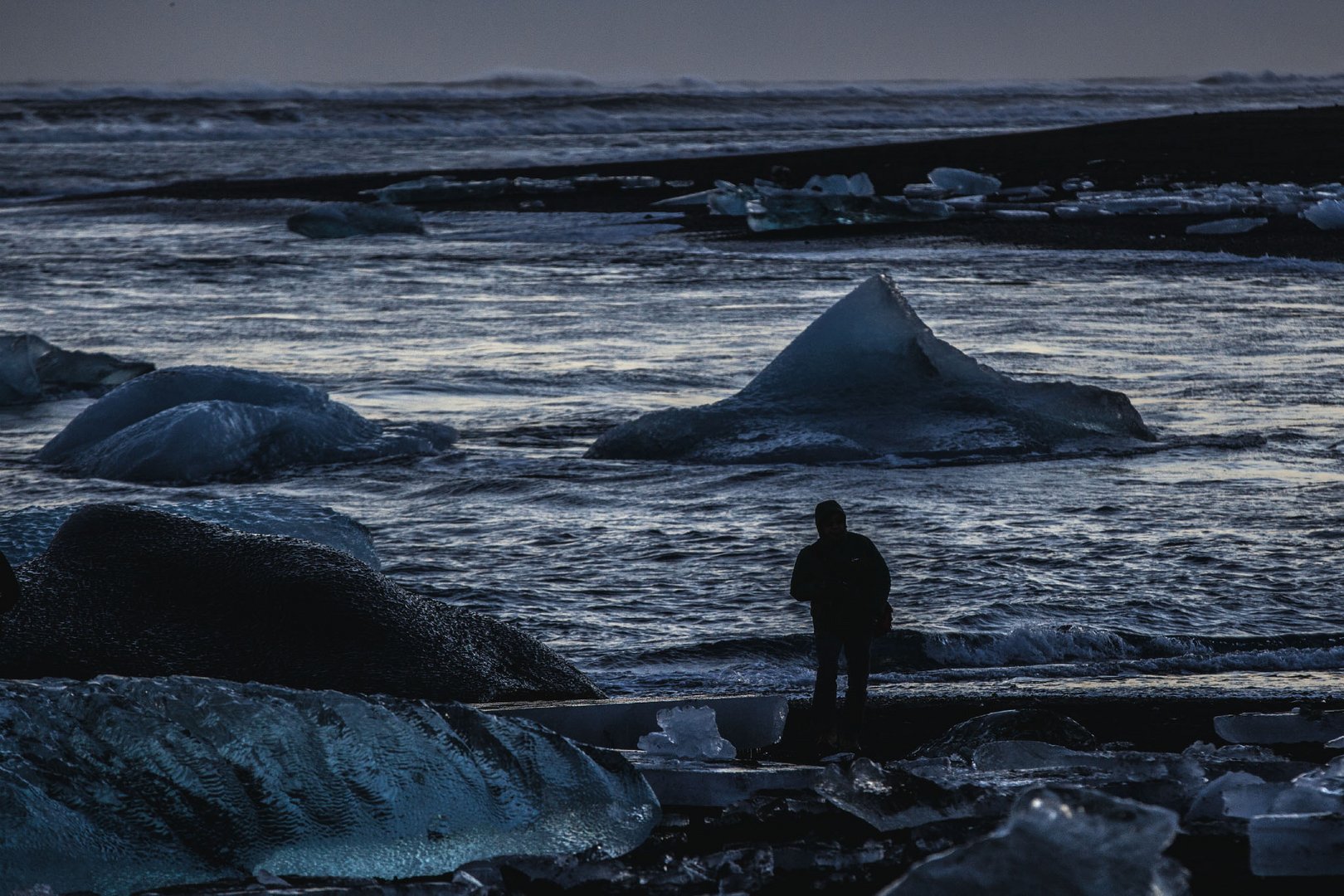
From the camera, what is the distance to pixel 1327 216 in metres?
21.8

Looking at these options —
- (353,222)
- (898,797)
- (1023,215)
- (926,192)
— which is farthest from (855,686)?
(926,192)

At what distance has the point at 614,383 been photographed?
1274cm

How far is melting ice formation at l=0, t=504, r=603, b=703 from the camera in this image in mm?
5984

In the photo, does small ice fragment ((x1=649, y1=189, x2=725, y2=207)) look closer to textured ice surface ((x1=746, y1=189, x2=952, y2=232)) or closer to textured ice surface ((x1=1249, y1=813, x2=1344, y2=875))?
textured ice surface ((x1=746, y1=189, x2=952, y2=232))

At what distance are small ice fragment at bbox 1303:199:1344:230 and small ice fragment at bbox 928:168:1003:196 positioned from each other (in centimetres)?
744

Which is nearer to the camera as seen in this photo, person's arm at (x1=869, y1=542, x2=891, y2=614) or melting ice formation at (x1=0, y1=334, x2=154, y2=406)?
person's arm at (x1=869, y1=542, x2=891, y2=614)

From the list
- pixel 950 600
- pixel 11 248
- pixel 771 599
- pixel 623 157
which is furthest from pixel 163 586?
pixel 623 157

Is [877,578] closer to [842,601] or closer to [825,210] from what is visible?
[842,601]

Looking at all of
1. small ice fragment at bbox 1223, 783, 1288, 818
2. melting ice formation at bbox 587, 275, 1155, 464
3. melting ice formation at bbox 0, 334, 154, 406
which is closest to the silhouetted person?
small ice fragment at bbox 1223, 783, 1288, 818

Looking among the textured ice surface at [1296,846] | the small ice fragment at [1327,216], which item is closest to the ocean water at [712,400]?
the textured ice surface at [1296,846]

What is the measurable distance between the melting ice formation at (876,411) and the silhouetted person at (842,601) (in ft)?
15.3

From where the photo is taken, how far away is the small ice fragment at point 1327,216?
21766mm

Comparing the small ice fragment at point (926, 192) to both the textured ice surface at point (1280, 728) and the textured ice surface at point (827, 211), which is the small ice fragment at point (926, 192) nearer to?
the textured ice surface at point (827, 211)

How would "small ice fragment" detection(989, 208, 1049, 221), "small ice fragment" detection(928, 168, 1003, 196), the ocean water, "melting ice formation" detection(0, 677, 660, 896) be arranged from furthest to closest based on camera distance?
1. "small ice fragment" detection(928, 168, 1003, 196)
2. "small ice fragment" detection(989, 208, 1049, 221)
3. the ocean water
4. "melting ice formation" detection(0, 677, 660, 896)
